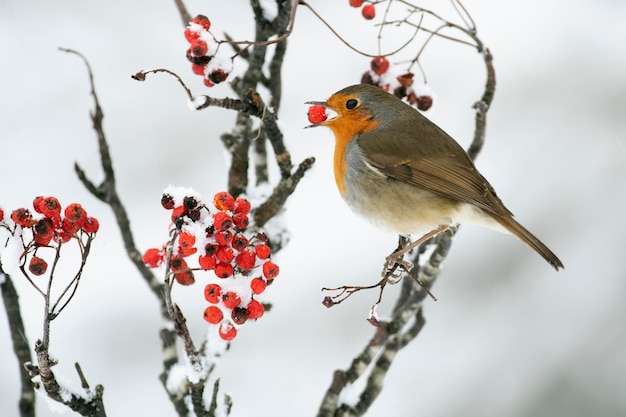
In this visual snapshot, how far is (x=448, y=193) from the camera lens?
2.63 meters

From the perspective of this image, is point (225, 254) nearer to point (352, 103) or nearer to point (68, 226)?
point (68, 226)

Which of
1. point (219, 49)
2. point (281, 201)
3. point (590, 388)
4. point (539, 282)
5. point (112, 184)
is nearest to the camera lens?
point (219, 49)

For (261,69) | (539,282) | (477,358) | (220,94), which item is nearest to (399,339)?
(261,69)

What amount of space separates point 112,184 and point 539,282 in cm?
272

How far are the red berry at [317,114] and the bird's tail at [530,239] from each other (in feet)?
2.30

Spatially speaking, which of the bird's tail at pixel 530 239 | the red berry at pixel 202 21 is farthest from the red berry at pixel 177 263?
the bird's tail at pixel 530 239

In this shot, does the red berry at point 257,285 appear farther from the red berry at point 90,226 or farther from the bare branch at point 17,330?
the bare branch at point 17,330

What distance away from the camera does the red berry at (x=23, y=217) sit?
1646 millimetres

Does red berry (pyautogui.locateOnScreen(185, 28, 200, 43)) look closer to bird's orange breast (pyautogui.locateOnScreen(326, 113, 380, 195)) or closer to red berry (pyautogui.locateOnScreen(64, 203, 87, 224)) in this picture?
red berry (pyautogui.locateOnScreen(64, 203, 87, 224))

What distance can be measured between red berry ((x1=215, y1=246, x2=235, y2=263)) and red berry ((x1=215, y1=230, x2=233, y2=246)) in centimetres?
1

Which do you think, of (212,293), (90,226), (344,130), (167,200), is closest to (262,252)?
(212,293)

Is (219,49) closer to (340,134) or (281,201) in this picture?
(281,201)

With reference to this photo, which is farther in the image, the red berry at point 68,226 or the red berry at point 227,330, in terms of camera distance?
the red berry at point 227,330

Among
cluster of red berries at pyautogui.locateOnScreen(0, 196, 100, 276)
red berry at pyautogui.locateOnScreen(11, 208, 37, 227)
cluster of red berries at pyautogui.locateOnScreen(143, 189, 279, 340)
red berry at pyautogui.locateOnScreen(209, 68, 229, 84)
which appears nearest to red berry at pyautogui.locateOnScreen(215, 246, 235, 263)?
cluster of red berries at pyautogui.locateOnScreen(143, 189, 279, 340)
